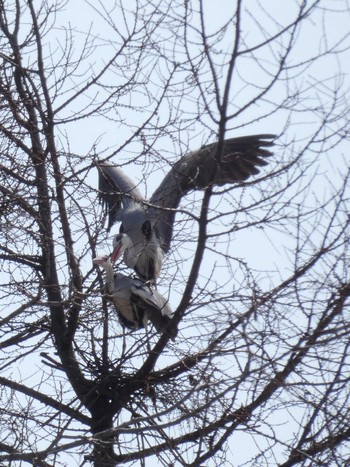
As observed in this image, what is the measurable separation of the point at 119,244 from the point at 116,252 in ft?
0.56

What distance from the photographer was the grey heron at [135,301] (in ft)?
22.5

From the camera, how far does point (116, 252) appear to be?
754 centimetres

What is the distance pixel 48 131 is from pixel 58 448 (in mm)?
2020

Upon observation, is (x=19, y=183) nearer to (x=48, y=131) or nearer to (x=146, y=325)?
(x=48, y=131)

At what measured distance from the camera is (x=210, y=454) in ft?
16.8

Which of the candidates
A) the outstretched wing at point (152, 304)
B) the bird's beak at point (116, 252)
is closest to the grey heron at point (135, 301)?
the outstretched wing at point (152, 304)

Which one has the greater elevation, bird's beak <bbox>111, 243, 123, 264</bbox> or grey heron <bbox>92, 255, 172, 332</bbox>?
bird's beak <bbox>111, 243, 123, 264</bbox>

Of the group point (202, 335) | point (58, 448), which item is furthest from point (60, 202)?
point (58, 448)

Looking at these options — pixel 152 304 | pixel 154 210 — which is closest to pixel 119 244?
pixel 154 210

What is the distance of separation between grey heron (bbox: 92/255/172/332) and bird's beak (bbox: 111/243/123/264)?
0.48 feet

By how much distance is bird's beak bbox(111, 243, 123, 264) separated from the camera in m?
7.39

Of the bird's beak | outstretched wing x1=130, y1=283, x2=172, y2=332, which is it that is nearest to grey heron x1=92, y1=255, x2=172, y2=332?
outstretched wing x1=130, y1=283, x2=172, y2=332

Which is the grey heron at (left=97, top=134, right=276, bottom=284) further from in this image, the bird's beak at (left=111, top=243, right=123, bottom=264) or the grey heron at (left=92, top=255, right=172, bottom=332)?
the grey heron at (left=92, top=255, right=172, bottom=332)

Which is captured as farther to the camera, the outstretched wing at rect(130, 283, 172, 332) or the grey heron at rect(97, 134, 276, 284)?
the grey heron at rect(97, 134, 276, 284)
